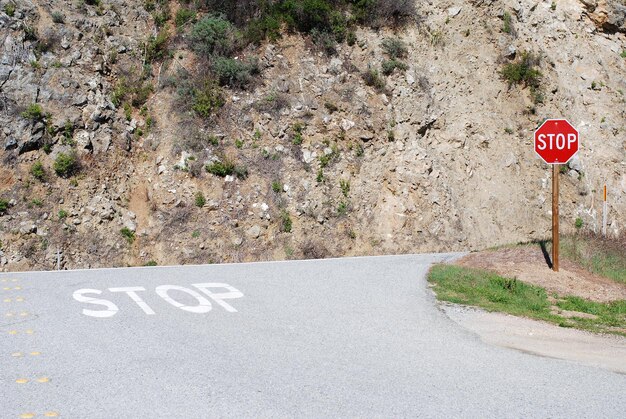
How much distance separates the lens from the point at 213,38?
77.0 ft

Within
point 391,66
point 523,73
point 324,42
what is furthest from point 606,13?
point 324,42

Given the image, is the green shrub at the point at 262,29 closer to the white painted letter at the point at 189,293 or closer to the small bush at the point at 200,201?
the small bush at the point at 200,201

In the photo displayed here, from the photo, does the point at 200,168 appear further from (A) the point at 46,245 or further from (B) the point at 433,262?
(B) the point at 433,262

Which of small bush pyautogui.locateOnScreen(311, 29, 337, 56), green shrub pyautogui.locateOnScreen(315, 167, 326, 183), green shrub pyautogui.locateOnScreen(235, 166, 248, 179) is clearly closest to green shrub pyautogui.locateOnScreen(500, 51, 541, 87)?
small bush pyautogui.locateOnScreen(311, 29, 337, 56)

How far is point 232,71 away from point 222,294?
46.8ft

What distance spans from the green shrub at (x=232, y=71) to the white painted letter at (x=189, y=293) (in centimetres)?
1374

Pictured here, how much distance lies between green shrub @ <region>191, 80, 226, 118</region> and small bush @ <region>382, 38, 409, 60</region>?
24.4 feet

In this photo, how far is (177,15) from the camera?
24.6m

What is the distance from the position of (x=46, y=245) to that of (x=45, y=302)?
911cm

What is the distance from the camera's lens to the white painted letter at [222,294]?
9.21 meters

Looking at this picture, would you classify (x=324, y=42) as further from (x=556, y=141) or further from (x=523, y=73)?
(x=556, y=141)

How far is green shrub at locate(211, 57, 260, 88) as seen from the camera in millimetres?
22484

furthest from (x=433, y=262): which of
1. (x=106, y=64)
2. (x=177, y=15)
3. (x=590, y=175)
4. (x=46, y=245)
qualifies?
(x=177, y=15)

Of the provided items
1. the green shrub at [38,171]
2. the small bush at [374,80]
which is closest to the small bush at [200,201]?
the green shrub at [38,171]
